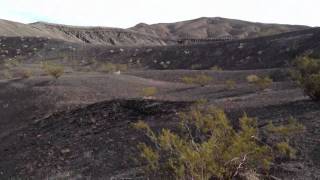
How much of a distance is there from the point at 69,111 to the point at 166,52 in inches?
1279

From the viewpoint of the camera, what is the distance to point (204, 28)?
154m

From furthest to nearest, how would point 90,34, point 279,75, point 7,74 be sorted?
point 90,34
point 7,74
point 279,75

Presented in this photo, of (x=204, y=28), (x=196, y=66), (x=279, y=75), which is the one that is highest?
(x=279, y=75)

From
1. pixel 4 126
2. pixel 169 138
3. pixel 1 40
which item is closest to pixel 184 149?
pixel 169 138

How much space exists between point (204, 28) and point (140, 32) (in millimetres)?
29256

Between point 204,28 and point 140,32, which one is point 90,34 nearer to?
point 140,32

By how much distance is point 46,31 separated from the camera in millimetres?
112062

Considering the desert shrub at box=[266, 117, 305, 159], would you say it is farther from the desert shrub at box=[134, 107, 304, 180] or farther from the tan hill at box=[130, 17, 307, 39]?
the tan hill at box=[130, 17, 307, 39]

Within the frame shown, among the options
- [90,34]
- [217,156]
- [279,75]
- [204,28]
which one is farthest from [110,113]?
[204,28]

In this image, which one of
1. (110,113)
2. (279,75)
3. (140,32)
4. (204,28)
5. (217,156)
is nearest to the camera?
(217,156)

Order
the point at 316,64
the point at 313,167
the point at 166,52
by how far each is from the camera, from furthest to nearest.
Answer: the point at 166,52
the point at 316,64
the point at 313,167

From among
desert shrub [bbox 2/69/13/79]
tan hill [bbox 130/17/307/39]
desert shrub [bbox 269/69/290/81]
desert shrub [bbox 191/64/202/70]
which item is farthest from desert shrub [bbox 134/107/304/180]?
tan hill [bbox 130/17/307/39]

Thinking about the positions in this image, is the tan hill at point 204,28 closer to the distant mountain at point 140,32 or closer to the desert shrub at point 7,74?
the distant mountain at point 140,32

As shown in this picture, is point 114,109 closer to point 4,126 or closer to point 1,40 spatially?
point 4,126
